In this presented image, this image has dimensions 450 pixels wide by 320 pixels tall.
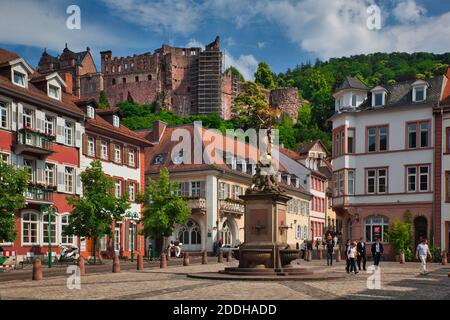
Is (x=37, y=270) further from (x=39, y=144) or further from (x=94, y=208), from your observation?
(x=39, y=144)

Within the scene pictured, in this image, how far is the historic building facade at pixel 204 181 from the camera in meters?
60.3

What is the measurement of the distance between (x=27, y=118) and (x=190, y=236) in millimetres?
23211

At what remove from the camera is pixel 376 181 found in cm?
5203

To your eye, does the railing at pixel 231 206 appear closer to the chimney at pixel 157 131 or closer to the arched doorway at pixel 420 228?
the chimney at pixel 157 131

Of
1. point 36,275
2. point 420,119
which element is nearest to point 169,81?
point 420,119

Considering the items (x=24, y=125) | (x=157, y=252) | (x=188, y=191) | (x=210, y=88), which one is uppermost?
(x=210, y=88)

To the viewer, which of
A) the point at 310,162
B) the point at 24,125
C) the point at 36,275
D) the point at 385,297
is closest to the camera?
the point at 385,297

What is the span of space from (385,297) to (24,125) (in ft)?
92.2

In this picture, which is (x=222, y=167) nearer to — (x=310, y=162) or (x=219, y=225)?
(x=219, y=225)

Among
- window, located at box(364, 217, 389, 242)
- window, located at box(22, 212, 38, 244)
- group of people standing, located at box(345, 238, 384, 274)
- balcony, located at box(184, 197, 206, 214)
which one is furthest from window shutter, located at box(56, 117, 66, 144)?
window, located at box(364, 217, 389, 242)

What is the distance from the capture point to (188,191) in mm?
61469

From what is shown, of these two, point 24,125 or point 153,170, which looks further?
point 153,170

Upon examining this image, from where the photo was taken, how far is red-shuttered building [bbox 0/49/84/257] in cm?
4023

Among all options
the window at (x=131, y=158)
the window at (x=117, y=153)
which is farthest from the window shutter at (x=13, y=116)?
the window at (x=131, y=158)
